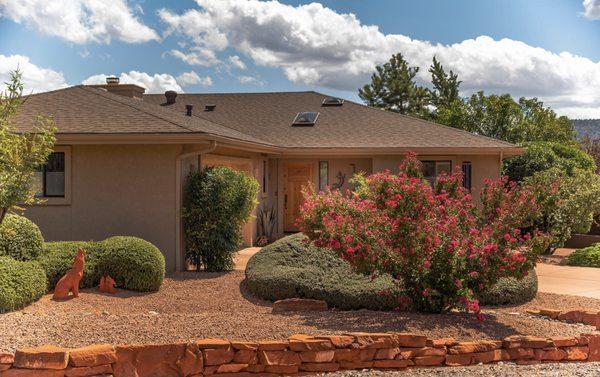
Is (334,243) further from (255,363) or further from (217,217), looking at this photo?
(217,217)

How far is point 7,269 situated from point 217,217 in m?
4.94

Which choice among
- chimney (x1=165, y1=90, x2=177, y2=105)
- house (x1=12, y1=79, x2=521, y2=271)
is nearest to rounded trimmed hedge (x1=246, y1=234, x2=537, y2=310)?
house (x1=12, y1=79, x2=521, y2=271)

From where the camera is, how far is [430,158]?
66.8ft

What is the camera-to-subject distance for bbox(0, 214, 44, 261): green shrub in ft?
34.6

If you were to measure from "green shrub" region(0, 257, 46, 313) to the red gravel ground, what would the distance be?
5.8 inches

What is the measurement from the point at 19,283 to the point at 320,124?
14.5m

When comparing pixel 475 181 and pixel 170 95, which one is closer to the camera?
pixel 475 181

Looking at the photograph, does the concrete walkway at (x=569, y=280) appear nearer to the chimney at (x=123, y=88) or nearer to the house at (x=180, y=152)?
the house at (x=180, y=152)

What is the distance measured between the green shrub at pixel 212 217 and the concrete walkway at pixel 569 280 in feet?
19.7

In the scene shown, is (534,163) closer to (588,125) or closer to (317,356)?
(317,356)

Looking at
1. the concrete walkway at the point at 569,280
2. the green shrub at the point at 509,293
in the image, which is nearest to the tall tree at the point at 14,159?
the green shrub at the point at 509,293

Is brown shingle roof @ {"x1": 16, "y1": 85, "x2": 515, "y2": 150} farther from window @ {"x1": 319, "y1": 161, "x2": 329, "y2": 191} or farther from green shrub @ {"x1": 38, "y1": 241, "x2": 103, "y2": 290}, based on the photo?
green shrub @ {"x1": 38, "y1": 241, "x2": 103, "y2": 290}

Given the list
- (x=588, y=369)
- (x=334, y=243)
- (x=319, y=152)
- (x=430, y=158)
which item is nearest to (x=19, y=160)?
(x=334, y=243)

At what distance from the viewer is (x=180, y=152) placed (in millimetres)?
13781
